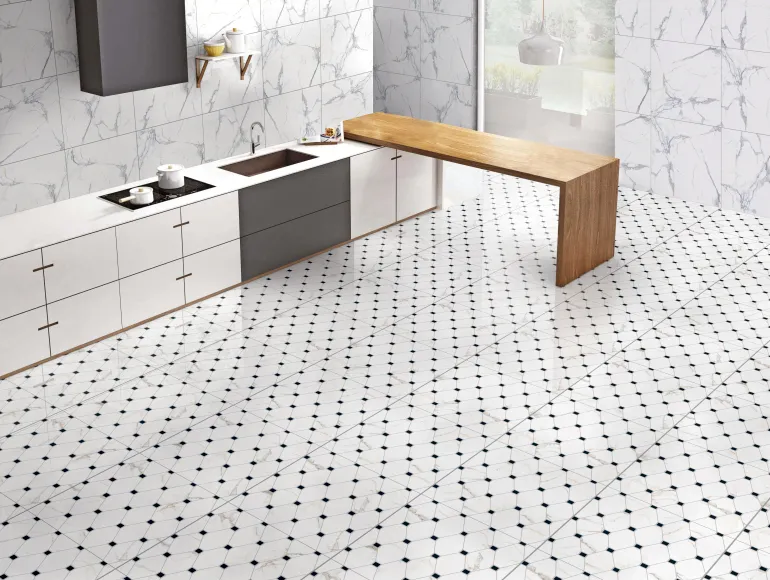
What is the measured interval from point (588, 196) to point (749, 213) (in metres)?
2.06

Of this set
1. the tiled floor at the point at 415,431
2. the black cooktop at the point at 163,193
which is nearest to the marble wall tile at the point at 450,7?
the tiled floor at the point at 415,431

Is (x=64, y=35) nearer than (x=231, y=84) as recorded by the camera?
Yes

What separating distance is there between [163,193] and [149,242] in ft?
1.55

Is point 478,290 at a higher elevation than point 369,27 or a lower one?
lower

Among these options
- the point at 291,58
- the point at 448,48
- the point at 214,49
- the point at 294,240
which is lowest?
the point at 294,240

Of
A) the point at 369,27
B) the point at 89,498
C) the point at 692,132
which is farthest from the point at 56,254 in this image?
the point at 692,132

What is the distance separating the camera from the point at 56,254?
19.2ft

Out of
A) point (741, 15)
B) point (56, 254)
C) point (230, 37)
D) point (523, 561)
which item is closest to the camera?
point (523, 561)

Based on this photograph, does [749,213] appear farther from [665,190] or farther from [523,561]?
[523,561]

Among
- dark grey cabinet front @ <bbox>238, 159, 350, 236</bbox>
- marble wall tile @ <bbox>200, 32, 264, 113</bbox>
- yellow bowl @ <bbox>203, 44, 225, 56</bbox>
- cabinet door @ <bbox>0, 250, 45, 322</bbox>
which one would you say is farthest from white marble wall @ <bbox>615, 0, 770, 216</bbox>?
cabinet door @ <bbox>0, 250, 45, 322</bbox>

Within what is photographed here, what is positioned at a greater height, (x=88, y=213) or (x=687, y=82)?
(x=687, y=82)

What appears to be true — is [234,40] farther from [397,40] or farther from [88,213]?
[397,40]

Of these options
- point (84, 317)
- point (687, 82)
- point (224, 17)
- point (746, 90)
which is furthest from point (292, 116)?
point (746, 90)

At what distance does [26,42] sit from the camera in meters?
6.04
